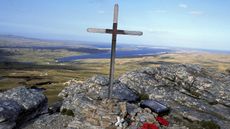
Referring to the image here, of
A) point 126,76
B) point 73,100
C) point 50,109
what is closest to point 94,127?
point 73,100

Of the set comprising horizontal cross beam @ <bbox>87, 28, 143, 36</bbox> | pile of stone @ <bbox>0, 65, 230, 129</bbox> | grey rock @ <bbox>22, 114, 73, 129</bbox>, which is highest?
horizontal cross beam @ <bbox>87, 28, 143, 36</bbox>

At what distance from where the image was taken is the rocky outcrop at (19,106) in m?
23.0

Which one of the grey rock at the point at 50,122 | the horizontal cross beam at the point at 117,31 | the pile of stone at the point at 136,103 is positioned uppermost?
the horizontal cross beam at the point at 117,31

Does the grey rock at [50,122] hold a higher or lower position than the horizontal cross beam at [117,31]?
lower

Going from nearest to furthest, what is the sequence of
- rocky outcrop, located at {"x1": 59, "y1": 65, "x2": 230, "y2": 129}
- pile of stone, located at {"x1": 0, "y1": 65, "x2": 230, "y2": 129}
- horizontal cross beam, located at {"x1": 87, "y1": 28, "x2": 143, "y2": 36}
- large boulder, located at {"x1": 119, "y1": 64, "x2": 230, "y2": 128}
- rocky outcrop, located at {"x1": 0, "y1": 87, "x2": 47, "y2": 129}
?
rocky outcrop, located at {"x1": 0, "y1": 87, "x2": 47, "y2": 129}
pile of stone, located at {"x1": 0, "y1": 65, "x2": 230, "y2": 129}
horizontal cross beam, located at {"x1": 87, "y1": 28, "x2": 143, "y2": 36}
rocky outcrop, located at {"x1": 59, "y1": 65, "x2": 230, "y2": 129}
large boulder, located at {"x1": 119, "y1": 64, "x2": 230, "y2": 128}

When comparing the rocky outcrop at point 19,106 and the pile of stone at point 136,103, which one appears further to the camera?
the pile of stone at point 136,103

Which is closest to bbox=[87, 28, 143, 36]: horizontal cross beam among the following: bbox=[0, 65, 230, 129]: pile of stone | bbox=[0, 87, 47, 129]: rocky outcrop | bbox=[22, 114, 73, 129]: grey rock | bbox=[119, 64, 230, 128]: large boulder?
bbox=[0, 65, 230, 129]: pile of stone

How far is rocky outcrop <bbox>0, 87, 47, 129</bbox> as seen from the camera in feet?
75.6

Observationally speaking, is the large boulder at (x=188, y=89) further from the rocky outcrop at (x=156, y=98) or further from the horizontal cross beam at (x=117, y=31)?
the horizontal cross beam at (x=117, y=31)

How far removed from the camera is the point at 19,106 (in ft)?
81.1

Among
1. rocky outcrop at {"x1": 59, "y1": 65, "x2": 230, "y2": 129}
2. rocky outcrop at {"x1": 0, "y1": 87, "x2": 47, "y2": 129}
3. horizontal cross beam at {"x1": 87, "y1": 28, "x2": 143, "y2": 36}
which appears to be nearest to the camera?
rocky outcrop at {"x1": 0, "y1": 87, "x2": 47, "y2": 129}

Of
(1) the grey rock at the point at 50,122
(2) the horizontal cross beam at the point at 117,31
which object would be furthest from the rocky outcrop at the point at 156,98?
(2) the horizontal cross beam at the point at 117,31

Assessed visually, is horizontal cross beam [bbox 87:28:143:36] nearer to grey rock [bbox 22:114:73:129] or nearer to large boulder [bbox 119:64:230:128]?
grey rock [bbox 22:114:73:129]

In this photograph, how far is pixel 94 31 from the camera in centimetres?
2447
